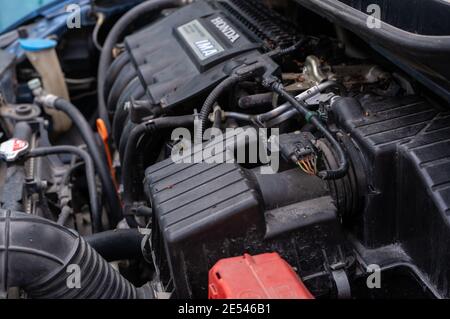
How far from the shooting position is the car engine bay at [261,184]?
960 millimetres

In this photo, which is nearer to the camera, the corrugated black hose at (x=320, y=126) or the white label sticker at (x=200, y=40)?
the corrugated black hose at (x=320, y=126)

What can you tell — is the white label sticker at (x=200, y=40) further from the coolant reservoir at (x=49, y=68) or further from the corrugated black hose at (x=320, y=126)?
the coolant reservoir at (x=49, y=68)

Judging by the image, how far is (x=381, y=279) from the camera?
1078 mm

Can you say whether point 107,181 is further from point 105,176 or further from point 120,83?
point 120,83

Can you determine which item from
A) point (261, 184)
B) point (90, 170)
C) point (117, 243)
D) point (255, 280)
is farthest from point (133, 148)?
point (255, 280)

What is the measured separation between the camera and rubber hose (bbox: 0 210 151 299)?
926 millimetres

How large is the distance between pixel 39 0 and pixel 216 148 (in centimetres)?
159

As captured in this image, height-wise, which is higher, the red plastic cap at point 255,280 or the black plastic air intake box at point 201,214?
the black plastic air intake box at point 201,214

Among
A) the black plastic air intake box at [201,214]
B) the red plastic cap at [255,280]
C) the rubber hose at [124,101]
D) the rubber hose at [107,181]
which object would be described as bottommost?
the rubber hose at [107,181]

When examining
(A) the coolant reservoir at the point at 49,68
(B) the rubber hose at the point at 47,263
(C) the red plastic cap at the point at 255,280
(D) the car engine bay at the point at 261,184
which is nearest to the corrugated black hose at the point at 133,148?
(D) the car engine bay at the point at 261,184

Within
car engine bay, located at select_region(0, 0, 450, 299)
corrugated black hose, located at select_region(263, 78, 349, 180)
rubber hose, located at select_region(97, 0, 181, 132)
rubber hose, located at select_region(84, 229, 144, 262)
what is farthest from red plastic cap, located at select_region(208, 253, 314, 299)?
rubber hose, located at select_region(97, 0, 181, 132)
